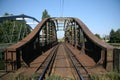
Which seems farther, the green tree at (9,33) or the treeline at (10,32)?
the green tree at (9,33)

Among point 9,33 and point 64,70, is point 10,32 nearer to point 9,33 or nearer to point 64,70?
point 9,33

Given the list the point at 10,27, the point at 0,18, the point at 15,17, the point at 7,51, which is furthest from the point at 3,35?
the point at 7,51

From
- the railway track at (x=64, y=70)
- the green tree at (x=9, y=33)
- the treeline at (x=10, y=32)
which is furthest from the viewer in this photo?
the green tree at (x=9, y=33)

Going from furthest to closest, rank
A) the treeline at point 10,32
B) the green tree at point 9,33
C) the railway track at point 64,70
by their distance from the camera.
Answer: the green tree at point 9,33 < the treeline at point 10,32 < the railway track at point 64,70

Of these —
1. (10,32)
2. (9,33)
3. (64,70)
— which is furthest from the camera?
(9,33)

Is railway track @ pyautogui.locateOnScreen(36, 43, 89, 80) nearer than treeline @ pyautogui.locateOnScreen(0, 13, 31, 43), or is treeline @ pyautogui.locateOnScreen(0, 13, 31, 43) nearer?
railway track @ pyautogui.locateOnScreen(36, 43, 89, 80)

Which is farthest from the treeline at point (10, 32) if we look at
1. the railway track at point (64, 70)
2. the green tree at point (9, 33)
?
the railway track at point (64, 70)

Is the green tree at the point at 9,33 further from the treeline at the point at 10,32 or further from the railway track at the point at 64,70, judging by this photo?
the railway track at the point at 64,70

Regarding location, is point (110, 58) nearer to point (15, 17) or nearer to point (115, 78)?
point (115, 78)

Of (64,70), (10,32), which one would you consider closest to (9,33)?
(10,32)

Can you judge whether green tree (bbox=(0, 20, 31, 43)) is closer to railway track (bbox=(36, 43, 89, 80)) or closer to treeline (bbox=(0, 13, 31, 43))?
treeline (bbox=(0, 13, 31, 43))

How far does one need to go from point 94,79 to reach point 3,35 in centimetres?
6869

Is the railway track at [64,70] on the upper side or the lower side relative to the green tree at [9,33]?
lower

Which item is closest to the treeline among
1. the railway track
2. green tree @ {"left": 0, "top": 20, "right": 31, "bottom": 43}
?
green tree @ {"left": 0, "top": 20, "right": 31, "bottom": 43}
